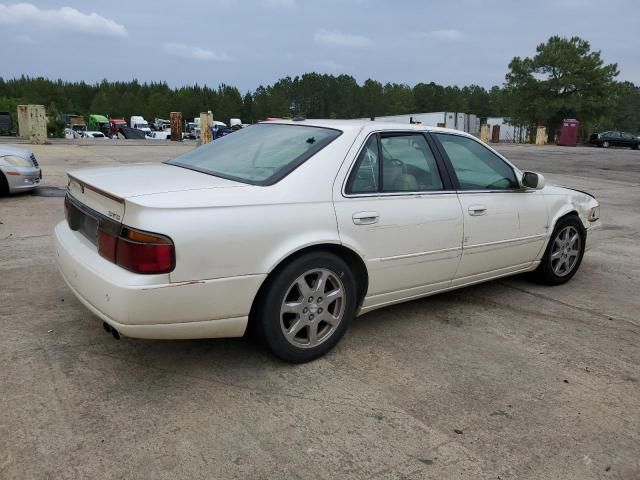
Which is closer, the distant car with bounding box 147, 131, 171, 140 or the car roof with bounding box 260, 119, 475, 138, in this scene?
the car roof with bounding box 260, 119, 475, 138

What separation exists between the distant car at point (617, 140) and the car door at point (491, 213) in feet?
147

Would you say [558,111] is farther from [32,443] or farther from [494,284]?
[32,443]

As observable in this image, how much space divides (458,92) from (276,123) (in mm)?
130309

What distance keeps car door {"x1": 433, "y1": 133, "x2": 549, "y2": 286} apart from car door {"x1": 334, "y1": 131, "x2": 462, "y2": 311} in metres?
0.14

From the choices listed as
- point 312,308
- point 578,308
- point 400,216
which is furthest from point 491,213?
point 312,308

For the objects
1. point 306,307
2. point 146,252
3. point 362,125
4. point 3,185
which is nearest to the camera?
point 146,252

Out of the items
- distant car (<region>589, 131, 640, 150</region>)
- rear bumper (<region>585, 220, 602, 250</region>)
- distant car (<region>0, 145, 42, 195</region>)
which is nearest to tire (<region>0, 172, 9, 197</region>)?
distant car (<region>0, 145, 42, 195</region>)

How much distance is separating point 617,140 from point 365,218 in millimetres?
47197

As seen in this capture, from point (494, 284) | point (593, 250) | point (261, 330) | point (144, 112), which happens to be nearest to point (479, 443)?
point (261, 330)

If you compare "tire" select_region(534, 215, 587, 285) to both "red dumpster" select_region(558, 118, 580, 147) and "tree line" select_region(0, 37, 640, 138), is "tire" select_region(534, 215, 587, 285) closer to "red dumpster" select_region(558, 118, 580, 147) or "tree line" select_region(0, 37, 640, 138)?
"red dumpster" select_region(558, 118, 580, 147)

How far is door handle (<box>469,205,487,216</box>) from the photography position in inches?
153

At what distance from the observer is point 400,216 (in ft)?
11.3

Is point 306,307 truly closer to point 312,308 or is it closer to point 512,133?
point 312,308

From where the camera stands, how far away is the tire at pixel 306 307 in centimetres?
298
